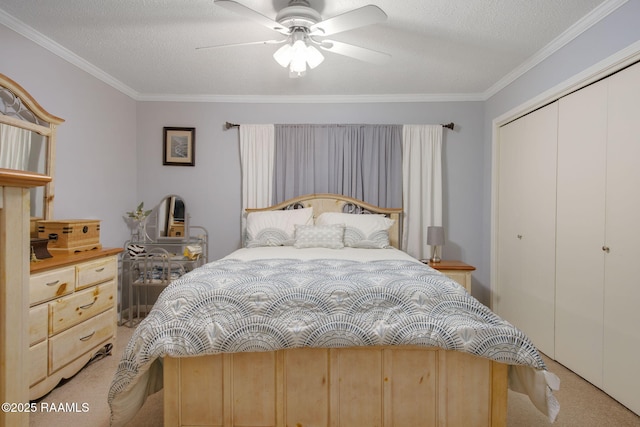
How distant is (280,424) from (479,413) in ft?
3.16

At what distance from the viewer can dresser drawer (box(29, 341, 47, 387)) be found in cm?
201

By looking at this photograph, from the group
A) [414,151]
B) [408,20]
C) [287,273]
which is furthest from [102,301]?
[414,151]

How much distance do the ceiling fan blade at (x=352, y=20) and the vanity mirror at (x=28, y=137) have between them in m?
2.06

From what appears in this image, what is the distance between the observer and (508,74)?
335 centimetres

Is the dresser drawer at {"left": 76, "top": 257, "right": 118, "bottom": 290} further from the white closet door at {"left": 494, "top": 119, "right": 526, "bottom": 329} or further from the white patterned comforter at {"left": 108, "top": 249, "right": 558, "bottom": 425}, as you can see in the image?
the white closet door at {"left": 494, "top": 119, "right": 526, "bottom": 329}

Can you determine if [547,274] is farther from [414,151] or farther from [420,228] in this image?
[414,151]

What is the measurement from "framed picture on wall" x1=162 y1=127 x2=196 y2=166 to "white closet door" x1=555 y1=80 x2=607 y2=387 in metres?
3.59

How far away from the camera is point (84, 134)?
3.20 metres

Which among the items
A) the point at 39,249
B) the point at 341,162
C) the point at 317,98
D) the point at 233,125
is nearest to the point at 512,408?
the point at 341,162

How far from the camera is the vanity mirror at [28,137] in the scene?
237 centimetres

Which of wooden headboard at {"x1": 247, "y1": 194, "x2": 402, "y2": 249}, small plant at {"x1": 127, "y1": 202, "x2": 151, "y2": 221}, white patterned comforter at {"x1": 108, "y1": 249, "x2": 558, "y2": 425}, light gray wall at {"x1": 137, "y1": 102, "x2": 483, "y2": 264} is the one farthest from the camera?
light gray wall at {"x1": 137, "y1": 102, "x2": 483, "y2": 264}

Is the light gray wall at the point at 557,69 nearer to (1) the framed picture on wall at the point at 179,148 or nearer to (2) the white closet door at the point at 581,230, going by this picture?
(2) the white closet door at the point at 581,230

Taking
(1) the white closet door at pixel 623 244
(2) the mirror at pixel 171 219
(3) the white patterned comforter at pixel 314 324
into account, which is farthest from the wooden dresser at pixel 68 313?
(1) the white closet door at pixel 623 244

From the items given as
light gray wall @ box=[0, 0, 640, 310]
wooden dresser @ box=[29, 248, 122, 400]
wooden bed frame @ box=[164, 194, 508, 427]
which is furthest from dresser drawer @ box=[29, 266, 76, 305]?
light gray wall @ box=[0, 0, 640, 310]
